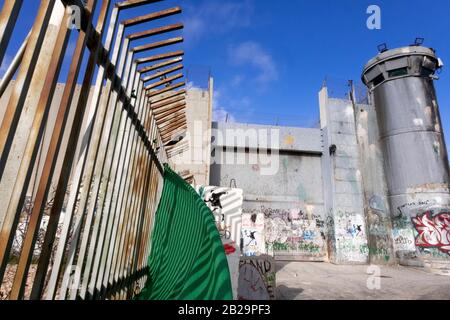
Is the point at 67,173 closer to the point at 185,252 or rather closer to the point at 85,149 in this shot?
the point at 85,149

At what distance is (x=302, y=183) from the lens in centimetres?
1805

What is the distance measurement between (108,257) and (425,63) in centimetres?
2210

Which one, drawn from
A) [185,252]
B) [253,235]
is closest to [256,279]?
[185,252]

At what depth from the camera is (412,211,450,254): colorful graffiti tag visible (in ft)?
49.5

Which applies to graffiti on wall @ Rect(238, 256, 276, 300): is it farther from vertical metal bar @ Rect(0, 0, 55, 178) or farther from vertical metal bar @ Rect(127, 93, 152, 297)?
vertical metal bar @ Rect(0, 0, 55, 178)

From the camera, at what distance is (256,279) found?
626cm

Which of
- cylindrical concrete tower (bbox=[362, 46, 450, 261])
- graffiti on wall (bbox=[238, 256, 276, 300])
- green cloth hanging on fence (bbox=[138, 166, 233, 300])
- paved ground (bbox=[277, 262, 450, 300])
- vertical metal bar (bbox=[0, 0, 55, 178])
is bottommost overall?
paved ground (bbox=[277, 262, 450, 300])

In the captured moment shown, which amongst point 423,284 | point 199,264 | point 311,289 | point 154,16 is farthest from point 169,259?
point 423,284

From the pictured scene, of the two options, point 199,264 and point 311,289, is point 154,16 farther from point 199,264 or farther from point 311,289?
point 311,289

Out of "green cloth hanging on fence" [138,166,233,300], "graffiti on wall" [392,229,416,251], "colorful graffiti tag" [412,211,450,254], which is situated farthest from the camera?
"graffiti on wall" [392,229,416,251]

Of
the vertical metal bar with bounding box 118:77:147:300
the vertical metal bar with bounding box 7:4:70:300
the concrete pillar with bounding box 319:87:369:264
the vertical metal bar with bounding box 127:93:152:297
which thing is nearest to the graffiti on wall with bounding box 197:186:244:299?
the concrete pillar with bounding box 319:87:369:264

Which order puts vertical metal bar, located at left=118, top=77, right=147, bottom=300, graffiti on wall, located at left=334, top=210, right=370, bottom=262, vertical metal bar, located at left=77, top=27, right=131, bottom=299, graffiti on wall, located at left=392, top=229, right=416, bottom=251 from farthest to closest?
graffiti on wall, located at left=334, top=210, right=370, bottom=262 < graffiti on wall, located at left=392, top=229, right=416, bottom=251 < vertical metal bar, located at left=118, top=77, right=147, bottom=300 < vertical metal bar, located at left=77, top=27, right=131, bottom=299

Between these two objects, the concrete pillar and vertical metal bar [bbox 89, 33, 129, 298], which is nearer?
vertical metal bar [bbox 89, 33, 129, 298]
